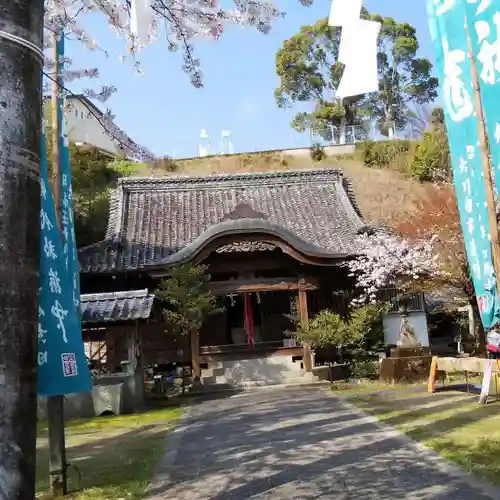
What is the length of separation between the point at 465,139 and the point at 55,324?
16.2 ft

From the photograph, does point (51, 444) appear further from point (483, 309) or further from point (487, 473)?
point (483, 309)

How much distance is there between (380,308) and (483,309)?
356 inches

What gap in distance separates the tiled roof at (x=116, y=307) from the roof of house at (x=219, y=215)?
2.56m

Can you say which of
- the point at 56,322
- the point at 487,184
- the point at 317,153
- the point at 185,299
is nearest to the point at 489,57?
the point at 487,184

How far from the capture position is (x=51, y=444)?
18.9ft

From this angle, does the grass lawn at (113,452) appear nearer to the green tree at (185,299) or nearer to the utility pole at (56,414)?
the utility pole at (56,414)

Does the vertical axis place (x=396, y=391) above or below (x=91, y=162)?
below

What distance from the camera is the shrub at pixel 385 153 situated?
37397 millimetres

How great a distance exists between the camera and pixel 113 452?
780cm

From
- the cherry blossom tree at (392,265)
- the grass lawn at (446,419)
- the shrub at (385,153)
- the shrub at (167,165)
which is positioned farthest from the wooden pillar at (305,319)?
the shrub at (385,153)

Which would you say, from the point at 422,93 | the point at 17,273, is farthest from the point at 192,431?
the point at 422,93

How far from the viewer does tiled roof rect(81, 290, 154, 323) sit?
12812mm

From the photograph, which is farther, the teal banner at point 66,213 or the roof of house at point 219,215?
the roof of house at point 219,215

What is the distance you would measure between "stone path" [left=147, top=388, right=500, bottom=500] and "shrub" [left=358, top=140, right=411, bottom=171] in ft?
97.3
